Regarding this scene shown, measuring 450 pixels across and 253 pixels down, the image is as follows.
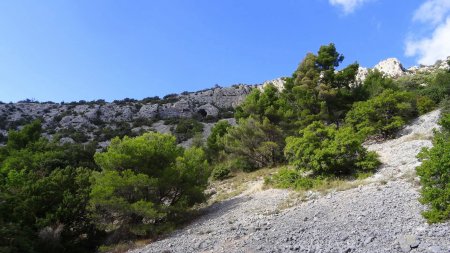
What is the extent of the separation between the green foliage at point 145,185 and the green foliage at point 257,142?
8.14m

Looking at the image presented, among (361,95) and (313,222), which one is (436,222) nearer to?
(313,222)

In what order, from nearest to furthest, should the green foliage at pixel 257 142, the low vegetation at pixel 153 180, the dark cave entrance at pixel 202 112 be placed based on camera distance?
the low vegetation at pixel 153 180 → the green foliage at pixel 257 142 → the dark cave entrance at pixel 202 112

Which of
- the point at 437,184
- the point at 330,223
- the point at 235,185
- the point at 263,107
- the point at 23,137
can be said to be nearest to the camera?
the point at 437,184

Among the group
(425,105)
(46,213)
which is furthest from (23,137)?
(425,105)

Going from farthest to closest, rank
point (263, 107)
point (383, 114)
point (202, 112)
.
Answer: point (202, 112) < point (263, 107) < point (383, 114)

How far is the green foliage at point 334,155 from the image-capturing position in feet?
60.1

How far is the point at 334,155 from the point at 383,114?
30.6ft

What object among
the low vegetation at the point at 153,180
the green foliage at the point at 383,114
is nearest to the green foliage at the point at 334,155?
the low vegetation at the point at 153,180

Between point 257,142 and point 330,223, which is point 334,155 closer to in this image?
point 330,223

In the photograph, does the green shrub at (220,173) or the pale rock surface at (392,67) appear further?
the pale rock surface at (392,67)

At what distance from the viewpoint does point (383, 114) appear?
25.7 metres

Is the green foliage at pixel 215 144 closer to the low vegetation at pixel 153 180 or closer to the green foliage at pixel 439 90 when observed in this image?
the low vegetation at pixel 153 180

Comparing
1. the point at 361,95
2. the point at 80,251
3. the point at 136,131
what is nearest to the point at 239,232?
the point at 80,251

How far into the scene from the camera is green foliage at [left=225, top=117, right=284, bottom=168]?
27.7m
